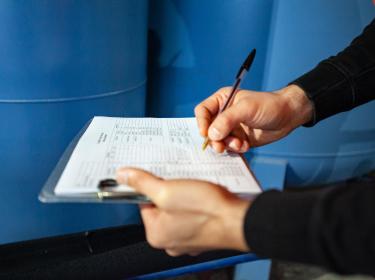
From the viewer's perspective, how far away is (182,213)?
0.46 m

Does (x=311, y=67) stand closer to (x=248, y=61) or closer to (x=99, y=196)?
(x=248, y=61)

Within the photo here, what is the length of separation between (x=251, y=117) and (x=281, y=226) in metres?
0.31

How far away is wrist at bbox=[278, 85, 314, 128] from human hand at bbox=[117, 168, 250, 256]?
0.32 meters

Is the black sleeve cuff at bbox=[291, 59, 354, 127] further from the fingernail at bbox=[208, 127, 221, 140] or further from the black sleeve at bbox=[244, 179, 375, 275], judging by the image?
the black sleeve at bbox=[244, 179, 375, 275]

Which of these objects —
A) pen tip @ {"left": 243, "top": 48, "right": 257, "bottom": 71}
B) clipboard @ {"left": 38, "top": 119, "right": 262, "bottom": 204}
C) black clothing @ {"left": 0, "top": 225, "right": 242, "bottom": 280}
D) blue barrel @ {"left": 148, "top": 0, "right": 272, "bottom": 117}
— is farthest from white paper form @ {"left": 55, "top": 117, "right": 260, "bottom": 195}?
blue barrel @ {"left": 148, "top": 0, "right": 272, "bottom": 117}

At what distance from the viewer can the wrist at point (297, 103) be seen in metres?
0.74

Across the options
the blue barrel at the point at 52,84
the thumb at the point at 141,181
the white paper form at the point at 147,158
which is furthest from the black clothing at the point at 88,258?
the thumb at the point at 141,181

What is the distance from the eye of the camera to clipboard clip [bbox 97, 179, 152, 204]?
1.50ft

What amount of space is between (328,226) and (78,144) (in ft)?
1.22

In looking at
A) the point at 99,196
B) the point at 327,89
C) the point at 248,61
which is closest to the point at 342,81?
the point at 327,89

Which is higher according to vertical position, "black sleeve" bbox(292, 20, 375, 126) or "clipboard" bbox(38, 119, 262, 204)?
"black sleeve" bbox(292, 20, 375, 126)

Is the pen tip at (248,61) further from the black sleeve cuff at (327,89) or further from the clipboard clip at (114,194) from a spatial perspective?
the clipboard clip at (114,194)

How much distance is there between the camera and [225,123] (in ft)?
2.03

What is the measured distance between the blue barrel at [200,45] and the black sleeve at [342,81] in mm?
321
